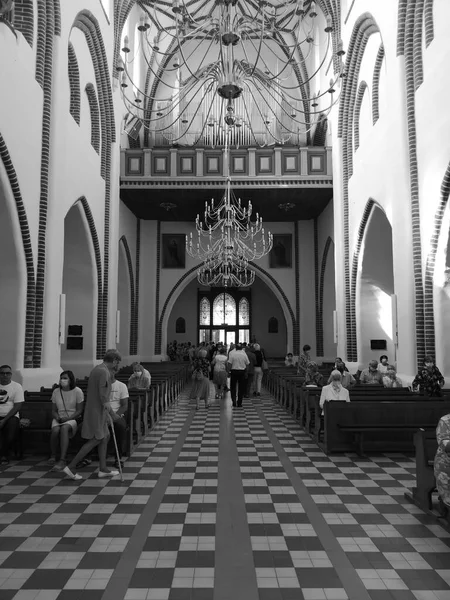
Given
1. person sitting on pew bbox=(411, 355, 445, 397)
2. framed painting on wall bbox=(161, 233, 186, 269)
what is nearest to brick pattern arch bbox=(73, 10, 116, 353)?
framed painting on wall bbox=(161, 233, 186, 269)

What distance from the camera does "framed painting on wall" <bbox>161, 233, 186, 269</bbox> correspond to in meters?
21.5

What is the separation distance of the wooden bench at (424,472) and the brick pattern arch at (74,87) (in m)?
10.8

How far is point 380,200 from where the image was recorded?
12039 mm

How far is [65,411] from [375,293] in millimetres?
9861

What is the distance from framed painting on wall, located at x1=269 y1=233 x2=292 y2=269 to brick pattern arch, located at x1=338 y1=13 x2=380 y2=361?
6.09 meters

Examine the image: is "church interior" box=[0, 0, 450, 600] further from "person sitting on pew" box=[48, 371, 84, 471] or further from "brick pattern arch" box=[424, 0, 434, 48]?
"person sitting on pew" box=[48, 371, 84, 471]

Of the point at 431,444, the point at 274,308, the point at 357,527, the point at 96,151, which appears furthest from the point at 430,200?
the point at 274,308

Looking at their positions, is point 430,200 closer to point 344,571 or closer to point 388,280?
point 388,280

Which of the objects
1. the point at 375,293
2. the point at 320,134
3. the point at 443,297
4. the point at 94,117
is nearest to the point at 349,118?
the point at 320,134

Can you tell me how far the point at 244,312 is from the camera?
27688 mm

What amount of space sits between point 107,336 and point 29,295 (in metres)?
4.99

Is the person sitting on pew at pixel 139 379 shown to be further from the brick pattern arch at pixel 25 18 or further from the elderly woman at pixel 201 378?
the brick pattern arch at pixel 25 18

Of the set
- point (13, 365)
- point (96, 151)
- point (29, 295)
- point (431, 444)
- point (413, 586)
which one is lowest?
point (413, 586)

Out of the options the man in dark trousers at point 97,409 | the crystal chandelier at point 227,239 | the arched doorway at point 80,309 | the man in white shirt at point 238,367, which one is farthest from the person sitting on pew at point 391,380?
the arched doorway at point 80,309
